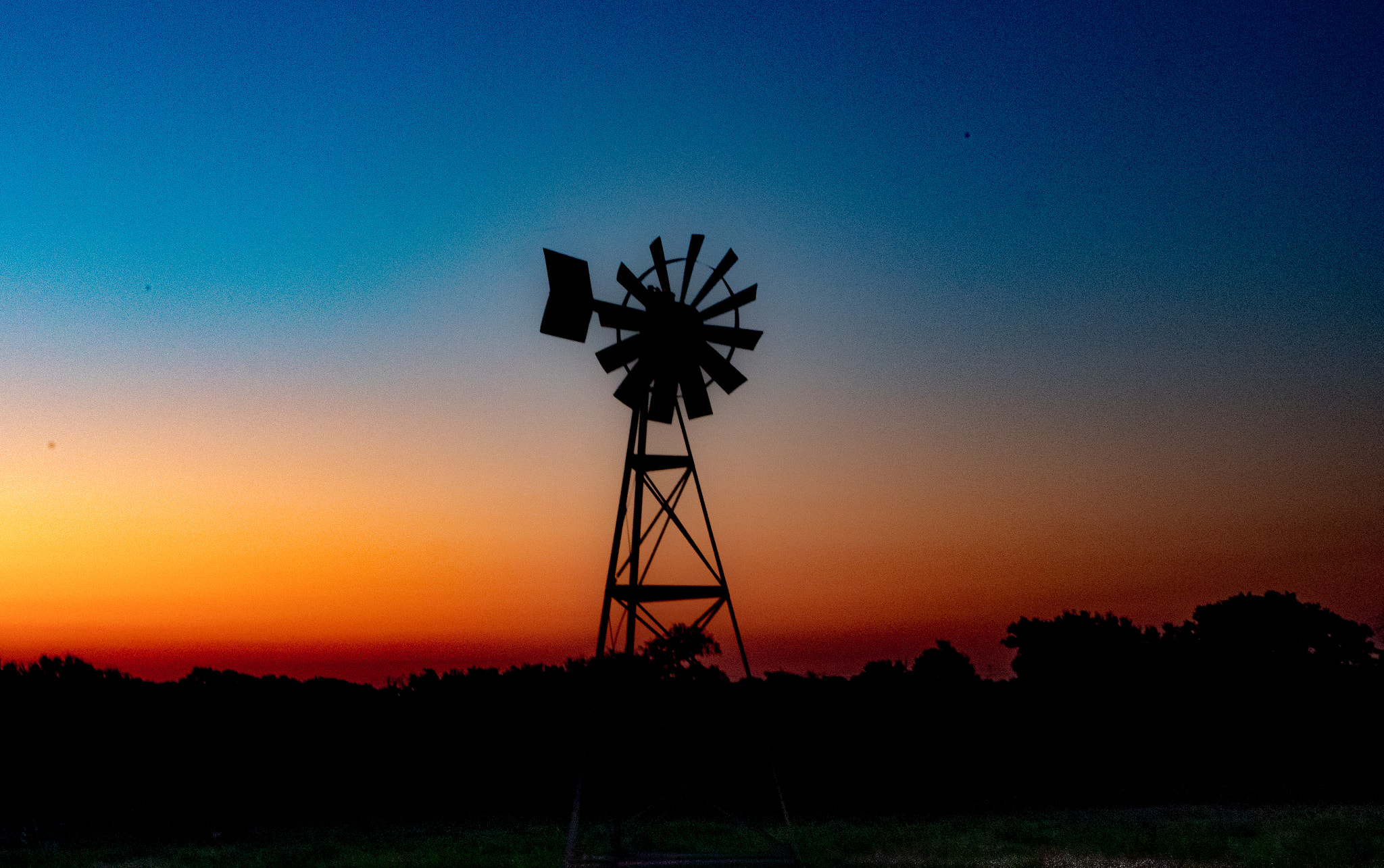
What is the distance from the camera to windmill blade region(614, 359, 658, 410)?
16.6 metres

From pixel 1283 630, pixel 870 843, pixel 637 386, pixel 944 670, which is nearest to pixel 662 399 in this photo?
pixel 637 386

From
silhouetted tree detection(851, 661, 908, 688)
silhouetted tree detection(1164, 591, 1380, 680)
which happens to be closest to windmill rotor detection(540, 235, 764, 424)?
silhouetted tree detection(851, 661, 908, 688)

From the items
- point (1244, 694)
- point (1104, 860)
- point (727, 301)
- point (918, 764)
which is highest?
point (727, 301)

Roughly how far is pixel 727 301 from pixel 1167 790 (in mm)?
22695

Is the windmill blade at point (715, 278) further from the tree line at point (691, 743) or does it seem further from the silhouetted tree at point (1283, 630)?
the silhouetted tree at point (1283, 630)

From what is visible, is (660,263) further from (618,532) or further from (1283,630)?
(1283,630)

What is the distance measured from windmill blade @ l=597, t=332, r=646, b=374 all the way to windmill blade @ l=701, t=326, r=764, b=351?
1.13 metres

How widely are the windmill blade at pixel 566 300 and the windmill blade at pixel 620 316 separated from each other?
0.94 feet

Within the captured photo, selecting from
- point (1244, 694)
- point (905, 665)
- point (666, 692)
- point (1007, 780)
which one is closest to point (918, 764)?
point (1007, 780)

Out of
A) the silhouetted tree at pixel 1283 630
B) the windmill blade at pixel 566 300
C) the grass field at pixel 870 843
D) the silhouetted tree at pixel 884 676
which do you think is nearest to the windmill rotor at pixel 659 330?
the windmill blade at pixel 566 300

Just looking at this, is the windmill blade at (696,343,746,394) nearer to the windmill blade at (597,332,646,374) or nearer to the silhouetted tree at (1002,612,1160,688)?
the windmill blade at (597,332,646,374)

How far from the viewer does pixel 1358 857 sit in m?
17.6

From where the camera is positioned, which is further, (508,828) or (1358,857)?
(508,828)

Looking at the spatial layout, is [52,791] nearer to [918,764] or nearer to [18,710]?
[18,710]
